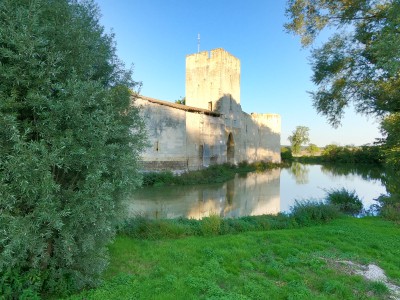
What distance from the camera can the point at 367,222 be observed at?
766cm

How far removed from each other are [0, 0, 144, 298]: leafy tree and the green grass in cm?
60

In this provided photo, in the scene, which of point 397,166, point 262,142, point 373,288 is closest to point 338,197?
point 397,166

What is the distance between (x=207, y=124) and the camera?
79.3ft

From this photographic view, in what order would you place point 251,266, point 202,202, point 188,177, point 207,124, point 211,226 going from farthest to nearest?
point 207,124
point 188,177
point 202,202
point 211,226
point 251,266

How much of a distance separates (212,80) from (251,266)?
2550cm

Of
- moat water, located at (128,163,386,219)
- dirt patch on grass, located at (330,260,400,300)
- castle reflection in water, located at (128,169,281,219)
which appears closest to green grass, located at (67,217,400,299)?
Result: dirt patch on grass, located at (330,260,400,300)

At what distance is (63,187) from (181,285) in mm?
1944

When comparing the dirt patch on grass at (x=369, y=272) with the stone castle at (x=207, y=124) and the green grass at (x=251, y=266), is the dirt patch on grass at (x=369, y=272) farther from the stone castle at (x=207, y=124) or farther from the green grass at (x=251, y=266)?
the stone castle at (x=207, y=124)

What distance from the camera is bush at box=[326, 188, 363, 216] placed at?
1025cm

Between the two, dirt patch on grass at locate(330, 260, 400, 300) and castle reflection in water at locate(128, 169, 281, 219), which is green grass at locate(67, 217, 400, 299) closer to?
dirt patch on grass at locate(330, 260, 400, 300)

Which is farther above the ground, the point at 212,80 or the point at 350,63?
the point at 212,80

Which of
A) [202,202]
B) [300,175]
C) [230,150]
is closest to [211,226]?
[202,202]

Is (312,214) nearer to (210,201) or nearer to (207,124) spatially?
(210,201)

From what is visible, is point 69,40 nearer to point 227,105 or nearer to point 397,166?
point 397,166
